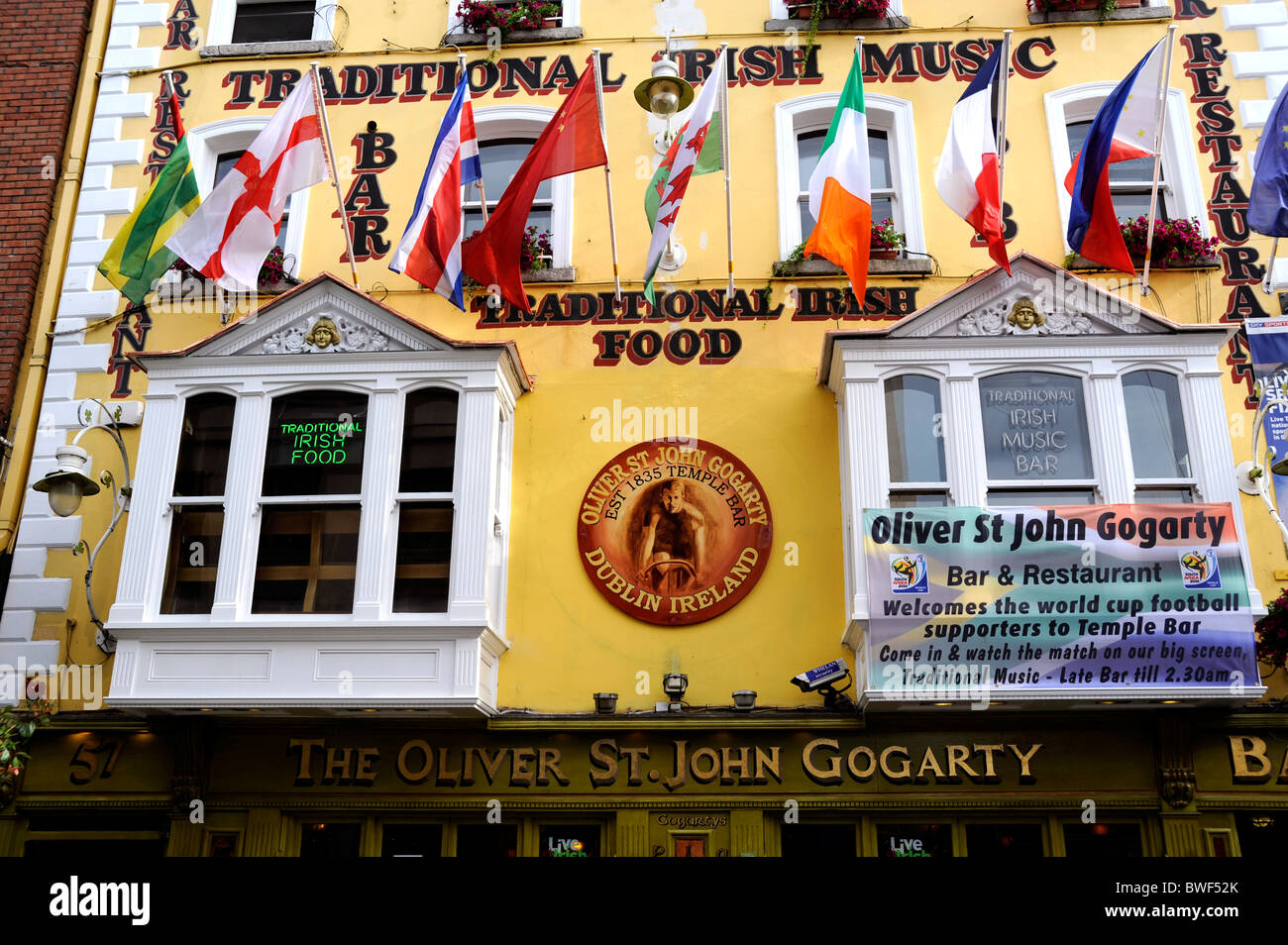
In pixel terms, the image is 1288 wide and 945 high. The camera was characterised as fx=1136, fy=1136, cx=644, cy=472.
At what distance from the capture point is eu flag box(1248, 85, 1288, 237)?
34.5 ft

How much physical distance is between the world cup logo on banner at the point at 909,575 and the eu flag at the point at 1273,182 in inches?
180

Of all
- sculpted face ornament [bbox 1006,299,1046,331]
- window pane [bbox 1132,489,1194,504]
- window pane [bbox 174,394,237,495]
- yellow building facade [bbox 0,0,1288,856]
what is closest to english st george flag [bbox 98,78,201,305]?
yellow building facade [bbox 0,0,1288,856]

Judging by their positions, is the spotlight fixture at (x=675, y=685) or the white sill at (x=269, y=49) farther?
the white sill at (x=269, y=49)

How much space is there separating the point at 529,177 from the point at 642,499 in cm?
324

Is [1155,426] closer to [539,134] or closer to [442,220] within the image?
[442,220]

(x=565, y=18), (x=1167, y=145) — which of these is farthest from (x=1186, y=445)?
(x=565, y=18)

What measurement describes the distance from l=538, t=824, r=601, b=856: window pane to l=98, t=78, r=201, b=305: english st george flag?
6.37 metres

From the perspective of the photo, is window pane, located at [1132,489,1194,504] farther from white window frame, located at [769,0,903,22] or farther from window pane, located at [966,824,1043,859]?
white window frame, located at [769,0,903,22]

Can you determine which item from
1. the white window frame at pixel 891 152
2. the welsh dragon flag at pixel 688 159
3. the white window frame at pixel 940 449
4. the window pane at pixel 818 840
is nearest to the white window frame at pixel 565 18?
the white window frame at pixel 891 152

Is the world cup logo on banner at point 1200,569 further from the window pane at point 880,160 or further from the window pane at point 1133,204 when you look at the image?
the window pane at point 880,160

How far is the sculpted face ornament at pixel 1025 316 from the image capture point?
10.9 meters

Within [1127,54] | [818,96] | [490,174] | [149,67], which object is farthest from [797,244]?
[149,67]

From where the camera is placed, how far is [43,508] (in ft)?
37.9
